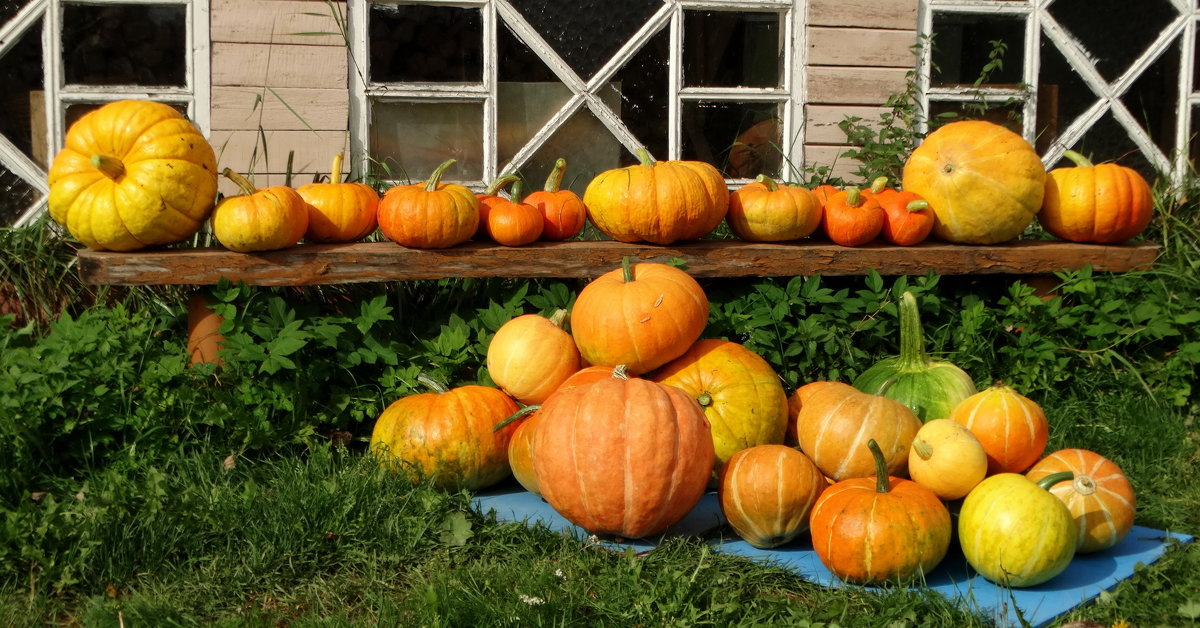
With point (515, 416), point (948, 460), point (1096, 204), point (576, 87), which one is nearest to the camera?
point (948, 460)

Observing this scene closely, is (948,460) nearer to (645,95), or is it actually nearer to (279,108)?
(645,95)

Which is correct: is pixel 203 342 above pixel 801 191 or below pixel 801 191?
below

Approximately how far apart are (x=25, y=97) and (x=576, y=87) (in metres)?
2.65

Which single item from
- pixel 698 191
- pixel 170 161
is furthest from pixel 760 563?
pixel 170 161

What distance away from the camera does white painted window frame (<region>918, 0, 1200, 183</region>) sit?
5586 mm

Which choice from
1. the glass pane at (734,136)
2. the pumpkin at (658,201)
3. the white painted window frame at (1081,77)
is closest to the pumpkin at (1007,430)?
the pumpkin at (658,201)

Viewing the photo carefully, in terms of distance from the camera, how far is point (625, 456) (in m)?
2.81

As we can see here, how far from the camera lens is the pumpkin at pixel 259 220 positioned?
3652mm

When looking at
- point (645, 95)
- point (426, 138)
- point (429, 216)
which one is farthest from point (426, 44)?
point (429, 216)

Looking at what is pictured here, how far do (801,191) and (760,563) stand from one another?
74.9 inches

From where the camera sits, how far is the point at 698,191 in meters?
3.94

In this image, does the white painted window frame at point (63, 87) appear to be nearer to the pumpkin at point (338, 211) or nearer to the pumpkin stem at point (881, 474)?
the pumpkin at point (338, 211)

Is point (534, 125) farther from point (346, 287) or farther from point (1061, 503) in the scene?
point (1061, 503)

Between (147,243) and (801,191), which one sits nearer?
(147,243)
